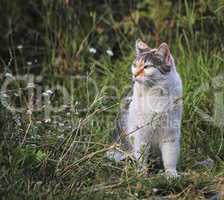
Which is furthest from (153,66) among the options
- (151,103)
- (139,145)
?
(139,145)

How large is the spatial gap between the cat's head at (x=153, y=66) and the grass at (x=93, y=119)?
0.30 metres

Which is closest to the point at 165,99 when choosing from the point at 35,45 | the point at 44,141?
the point at 44,141

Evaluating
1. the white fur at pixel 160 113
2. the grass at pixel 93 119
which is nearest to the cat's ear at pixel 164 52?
the white fur at pixel 160 113

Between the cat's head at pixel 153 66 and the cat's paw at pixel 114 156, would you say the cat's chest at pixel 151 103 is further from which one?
the cat's paw at pixel 114 156

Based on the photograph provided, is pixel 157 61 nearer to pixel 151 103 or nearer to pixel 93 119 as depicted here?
pixel 151 103

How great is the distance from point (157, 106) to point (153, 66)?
273mm

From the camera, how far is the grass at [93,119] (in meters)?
3.74

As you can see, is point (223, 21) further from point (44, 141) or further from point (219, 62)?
point (44, 141)

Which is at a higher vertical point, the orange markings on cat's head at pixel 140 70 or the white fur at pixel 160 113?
the orange markings on cat's head at pixel 140 70

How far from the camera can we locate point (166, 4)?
6.53 meters

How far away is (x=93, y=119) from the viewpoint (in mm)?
5074

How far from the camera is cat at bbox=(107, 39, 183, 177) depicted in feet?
14.3

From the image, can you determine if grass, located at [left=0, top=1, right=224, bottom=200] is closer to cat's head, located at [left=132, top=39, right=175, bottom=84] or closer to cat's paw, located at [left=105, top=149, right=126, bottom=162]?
cat's paw, located at [left=105, top=149, right=126, bottom=162]

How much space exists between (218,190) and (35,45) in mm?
3968
